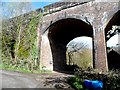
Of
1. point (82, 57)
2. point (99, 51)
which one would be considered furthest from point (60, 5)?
point (82, 57)

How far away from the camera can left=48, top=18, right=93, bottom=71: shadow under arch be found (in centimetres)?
2127

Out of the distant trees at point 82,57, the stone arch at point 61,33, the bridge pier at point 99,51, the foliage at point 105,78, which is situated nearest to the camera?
the foliage at point 105,78

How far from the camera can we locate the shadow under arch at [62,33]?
2127cm

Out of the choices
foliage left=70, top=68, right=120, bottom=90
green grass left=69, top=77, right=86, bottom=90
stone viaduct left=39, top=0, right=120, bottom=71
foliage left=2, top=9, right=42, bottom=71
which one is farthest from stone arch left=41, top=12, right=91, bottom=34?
green grass left=69, top=77, right=86, bottom=90

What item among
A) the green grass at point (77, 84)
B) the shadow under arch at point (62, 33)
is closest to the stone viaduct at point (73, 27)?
the shadow under arch at point (62, 33)

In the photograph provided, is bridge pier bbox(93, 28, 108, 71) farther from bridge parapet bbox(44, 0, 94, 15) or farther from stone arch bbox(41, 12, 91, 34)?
bridge parapet bbox(44, 0, 94, 15)

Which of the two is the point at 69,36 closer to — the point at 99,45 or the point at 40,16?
the point at 40,16

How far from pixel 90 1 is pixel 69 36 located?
8083mm

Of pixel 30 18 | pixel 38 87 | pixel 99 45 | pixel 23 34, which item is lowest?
pixel 38 87

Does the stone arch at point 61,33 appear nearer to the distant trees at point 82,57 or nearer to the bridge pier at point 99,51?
the bridge pier at point 99,51

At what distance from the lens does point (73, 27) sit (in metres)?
23.1

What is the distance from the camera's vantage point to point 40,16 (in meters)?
22.1

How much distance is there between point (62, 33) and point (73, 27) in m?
1.92

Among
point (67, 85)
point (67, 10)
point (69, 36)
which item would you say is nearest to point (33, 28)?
point (67, 10)
